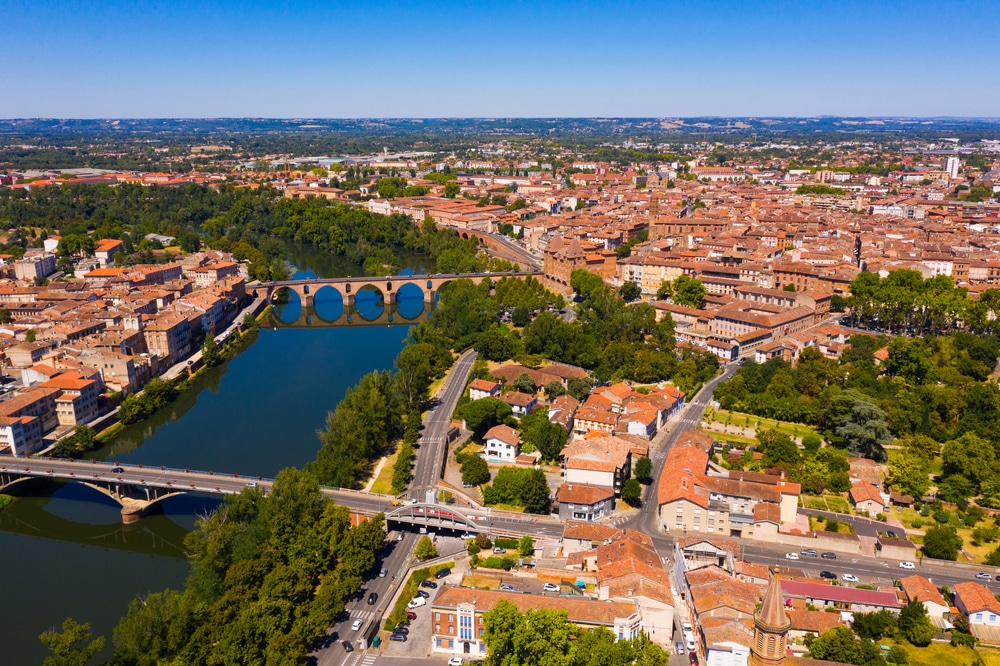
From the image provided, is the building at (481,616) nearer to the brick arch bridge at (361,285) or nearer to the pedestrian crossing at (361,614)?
the pedestrian crossing at (361,614)

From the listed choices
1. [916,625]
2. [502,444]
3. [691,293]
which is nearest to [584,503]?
[502,444]

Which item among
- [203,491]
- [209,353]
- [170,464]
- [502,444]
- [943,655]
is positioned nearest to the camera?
[943,655]

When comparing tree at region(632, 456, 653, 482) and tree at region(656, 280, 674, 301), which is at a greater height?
tree at region(656, 280, 674, 301)

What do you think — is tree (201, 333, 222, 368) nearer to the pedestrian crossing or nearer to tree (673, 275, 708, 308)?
the pedestrian crossing

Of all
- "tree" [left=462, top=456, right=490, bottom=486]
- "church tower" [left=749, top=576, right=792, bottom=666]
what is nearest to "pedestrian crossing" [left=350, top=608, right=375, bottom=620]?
"tree" [left=462, top=456, right=490, bottom=486]

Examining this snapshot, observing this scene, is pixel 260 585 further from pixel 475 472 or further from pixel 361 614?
pixel 475 472

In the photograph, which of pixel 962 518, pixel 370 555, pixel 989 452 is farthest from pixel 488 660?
pixel 989 452

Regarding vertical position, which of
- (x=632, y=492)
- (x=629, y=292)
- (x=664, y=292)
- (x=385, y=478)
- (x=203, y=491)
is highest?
(x=664, y=292)
